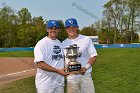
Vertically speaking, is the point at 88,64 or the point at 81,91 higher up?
the point at 88,64

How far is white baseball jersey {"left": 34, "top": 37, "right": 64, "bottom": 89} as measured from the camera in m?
5.17

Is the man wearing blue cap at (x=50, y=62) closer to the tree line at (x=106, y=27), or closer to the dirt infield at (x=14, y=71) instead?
the dirt infield at (x=14, y=71)

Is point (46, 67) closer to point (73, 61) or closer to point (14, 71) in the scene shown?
point (73, 61)

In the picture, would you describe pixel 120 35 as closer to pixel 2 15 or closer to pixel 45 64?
pixel 2 15

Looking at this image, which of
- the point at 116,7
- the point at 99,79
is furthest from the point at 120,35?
the point at 99,79

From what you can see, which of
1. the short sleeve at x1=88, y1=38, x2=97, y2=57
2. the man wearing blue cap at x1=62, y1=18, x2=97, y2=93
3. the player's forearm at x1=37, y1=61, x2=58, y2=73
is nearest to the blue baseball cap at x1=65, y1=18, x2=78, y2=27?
the man wearing blue cap at x1=62, y1=18, x2=97, y2=93

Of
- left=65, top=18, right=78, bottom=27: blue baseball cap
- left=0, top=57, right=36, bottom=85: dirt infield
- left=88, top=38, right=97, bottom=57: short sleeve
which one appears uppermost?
left=65, top=18, right=78, bottom=27: blue baseball cap

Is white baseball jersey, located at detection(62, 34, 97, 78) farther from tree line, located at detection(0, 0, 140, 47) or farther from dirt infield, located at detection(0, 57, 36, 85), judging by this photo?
tree line, located at detection(0, 0, 140, 47)

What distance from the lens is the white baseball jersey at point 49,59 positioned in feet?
17.0

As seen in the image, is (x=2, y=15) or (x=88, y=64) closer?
(x=88, y=64)

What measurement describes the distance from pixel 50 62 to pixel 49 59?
52 mm

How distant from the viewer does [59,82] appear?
537 centimetres

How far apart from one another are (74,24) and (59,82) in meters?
0.98

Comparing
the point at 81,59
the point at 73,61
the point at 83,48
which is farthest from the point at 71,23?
the point at 73,61
